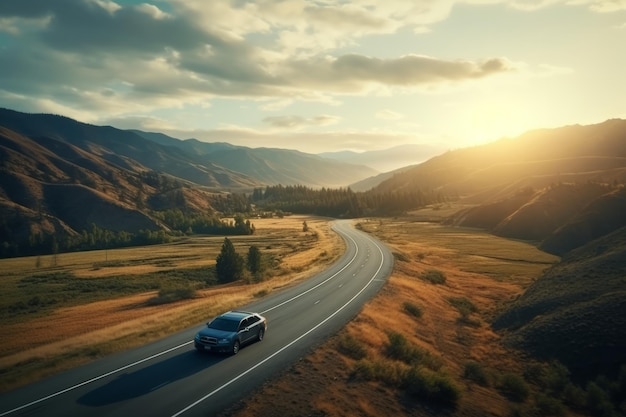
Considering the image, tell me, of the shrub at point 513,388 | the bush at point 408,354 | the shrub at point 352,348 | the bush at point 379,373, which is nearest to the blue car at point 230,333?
the shrub at point 352,348

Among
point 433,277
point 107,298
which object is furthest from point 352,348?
point 107,298

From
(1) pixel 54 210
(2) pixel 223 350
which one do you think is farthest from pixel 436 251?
(1) pixel 54 210

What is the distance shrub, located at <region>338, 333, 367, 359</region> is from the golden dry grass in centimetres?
41

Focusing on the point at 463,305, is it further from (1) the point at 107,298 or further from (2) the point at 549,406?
(1) the point at 107,298

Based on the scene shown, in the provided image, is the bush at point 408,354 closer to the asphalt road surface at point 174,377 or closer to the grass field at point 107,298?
the asphalt road surface at point 174,377

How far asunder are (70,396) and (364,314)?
73.1 ft

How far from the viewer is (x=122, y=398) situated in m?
18.6

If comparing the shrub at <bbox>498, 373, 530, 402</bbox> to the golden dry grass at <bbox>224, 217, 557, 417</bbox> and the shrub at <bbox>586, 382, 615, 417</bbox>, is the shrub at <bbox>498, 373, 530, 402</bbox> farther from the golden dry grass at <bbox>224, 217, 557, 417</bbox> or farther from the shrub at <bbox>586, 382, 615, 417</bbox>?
the shrub at <bbox>586, 382, 615, 417</bbox>

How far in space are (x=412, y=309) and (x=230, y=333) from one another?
22.1 metres

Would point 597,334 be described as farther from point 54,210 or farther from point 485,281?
point 54,210

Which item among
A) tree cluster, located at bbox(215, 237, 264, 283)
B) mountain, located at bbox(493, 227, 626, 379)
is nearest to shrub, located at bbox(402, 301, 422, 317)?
mountain, located at bbox(493, 227, 626, 379)

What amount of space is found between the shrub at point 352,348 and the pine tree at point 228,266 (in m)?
41.3

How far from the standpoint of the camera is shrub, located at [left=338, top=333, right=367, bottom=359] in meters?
26.1

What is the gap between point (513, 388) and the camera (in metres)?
25.7
